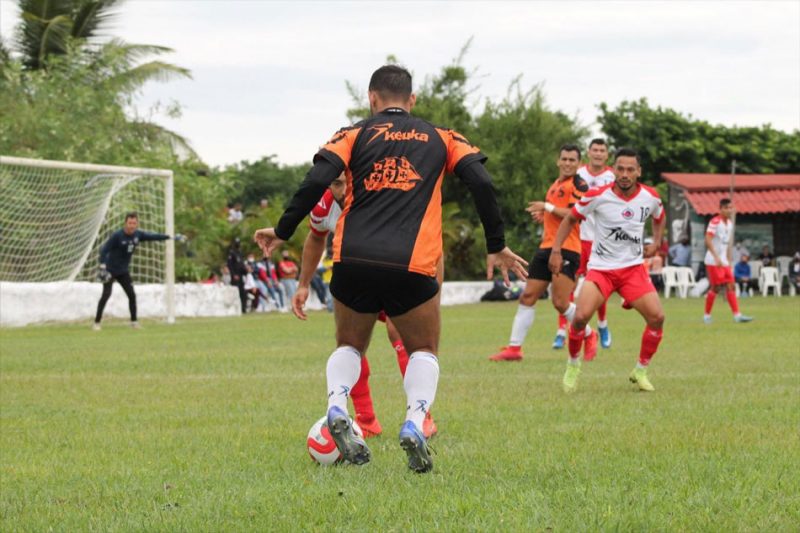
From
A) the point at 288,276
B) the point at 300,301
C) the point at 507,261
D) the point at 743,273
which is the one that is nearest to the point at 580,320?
the point at 300,301

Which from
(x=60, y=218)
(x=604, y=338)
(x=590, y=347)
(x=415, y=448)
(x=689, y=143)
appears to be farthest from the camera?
(x=689, y=143)

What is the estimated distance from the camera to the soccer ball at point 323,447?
6684 mm

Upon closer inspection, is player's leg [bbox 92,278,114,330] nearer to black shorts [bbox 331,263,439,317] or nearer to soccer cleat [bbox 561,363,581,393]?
soccer cleat [bbox 561,363,581,393]

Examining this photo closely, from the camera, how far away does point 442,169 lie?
21.2 feet

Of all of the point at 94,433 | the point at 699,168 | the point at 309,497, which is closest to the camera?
the point at 309,497

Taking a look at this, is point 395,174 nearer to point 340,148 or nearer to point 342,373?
point 340,148

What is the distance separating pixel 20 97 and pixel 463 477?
33202 mm

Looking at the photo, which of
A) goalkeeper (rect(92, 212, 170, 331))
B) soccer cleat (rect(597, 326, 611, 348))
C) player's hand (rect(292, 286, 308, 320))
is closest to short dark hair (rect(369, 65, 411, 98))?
player's hand (rect(292, 286, 308, 320))

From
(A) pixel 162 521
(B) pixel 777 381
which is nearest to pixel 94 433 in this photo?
(A) pixel 162 521

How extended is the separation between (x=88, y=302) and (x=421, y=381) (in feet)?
70.8

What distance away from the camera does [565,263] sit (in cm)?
1472

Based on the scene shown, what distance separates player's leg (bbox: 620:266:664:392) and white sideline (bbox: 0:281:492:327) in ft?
55.6

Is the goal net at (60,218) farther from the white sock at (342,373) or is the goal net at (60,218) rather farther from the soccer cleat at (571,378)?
the white sock at (342,373)

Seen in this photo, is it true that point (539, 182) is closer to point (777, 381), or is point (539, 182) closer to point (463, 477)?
point (777, 381)
